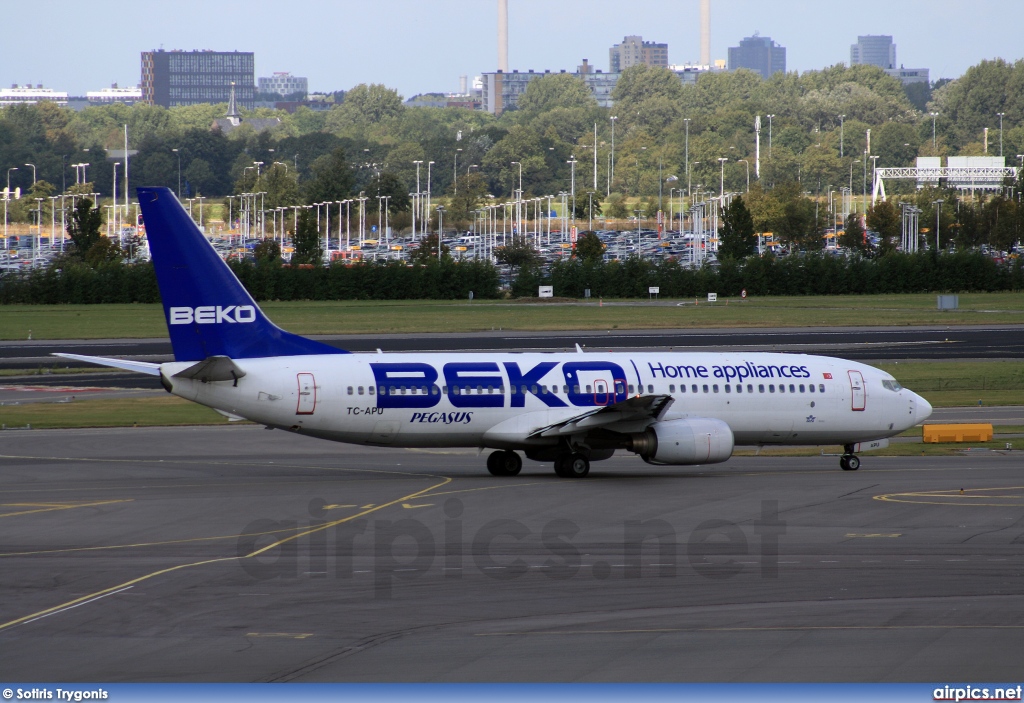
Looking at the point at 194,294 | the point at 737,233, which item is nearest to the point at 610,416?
the point at 194,294

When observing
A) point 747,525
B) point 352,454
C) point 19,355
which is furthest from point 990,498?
point 19,355

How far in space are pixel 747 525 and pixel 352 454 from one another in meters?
18.6

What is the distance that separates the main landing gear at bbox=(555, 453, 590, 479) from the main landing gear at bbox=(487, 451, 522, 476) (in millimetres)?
1326

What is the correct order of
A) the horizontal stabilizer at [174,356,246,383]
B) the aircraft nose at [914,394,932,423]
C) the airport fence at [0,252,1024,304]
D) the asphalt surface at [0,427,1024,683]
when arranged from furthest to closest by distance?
the airport fence at [0,252,1024,304] → the aircraft nose at [914,394,932,423] → the horizontal stabilizer at [174,356,246,383] → the asphalt surface at [0,427,1024,683]

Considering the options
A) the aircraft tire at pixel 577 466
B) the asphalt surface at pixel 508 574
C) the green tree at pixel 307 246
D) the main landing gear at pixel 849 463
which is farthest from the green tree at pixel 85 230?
the main landing gear at pixel 849 463

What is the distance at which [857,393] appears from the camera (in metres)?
39.7

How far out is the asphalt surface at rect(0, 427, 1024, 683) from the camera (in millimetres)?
17359

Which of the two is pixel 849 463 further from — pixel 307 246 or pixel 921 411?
pixel 307 246

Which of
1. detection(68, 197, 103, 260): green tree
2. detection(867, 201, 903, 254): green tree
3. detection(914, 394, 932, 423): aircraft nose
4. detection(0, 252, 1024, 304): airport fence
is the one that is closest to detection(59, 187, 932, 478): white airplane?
detection(914, 394, 932, 423): aircraft nose

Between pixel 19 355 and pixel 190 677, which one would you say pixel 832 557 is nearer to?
pixel 190 677

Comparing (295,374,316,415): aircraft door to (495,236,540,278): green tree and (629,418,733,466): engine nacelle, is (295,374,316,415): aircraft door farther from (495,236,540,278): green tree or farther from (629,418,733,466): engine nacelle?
(495,236,540,278): green tree

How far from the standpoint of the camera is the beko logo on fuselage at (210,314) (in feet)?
114

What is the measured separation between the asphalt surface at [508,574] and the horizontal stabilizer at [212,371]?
2.95 metres

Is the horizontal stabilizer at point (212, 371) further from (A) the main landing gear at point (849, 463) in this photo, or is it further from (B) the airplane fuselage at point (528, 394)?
(A) the main landing gear at point (849, 463)
